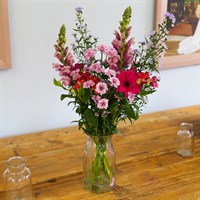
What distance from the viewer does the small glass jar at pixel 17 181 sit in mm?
1163

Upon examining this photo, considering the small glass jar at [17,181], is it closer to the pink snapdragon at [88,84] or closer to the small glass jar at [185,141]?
the pink snapdragon at [88,84]

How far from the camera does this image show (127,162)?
1.42 metres

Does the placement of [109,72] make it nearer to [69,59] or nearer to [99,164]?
[69,59]

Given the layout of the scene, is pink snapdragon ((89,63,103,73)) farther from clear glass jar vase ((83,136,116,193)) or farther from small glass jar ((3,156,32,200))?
small glass jar ((3,156,32,200))

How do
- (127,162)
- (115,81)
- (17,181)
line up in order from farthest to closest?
(127,162) → (17,181) → (115,81)

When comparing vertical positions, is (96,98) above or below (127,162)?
above

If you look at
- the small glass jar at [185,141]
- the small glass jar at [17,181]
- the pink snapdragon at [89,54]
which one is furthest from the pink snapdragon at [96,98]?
the small glass jar at [185,141]

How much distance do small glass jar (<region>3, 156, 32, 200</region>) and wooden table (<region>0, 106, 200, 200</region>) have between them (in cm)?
4

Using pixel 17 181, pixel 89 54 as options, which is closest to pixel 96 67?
pixel 89 54

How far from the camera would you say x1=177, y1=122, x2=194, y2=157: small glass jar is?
149cm

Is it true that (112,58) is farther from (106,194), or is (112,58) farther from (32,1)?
(32,1)

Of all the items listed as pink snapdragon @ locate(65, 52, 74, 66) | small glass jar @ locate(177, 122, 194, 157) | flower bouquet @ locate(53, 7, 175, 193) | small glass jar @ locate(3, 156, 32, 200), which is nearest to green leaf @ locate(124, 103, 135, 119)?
flower bouquet @ locate(53, 7, 175, 193)

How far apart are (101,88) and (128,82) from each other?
0.08 metres

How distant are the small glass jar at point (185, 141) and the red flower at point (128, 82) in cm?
57
